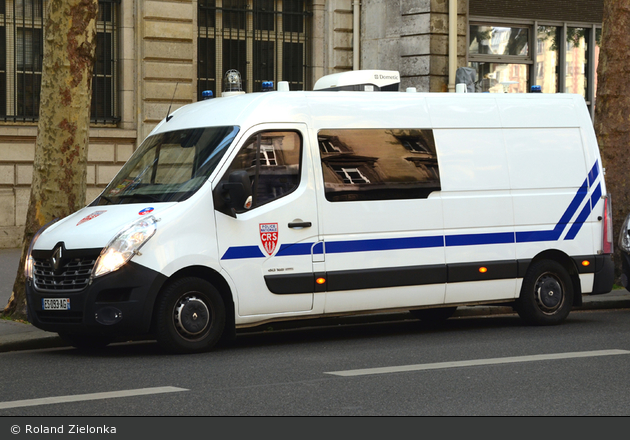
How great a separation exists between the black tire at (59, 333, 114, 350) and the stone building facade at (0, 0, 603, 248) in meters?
9.08

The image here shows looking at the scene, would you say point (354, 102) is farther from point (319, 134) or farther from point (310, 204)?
point (310, 204)

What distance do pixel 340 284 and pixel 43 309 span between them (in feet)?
7.89

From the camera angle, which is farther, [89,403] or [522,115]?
[522,115]

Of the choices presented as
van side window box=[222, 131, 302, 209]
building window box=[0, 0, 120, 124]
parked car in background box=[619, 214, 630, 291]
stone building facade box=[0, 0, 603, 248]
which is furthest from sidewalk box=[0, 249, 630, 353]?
building window box=[0, 0, 120, 124]

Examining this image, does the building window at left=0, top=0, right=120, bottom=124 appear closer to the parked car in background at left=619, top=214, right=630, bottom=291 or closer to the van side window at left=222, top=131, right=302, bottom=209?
the van side window at left=222, top=131, right=302, bottom=209

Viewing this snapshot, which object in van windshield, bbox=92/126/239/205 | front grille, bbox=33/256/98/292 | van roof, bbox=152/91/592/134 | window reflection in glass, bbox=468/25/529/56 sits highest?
window reflection in glass, bbox=468/25/529/56

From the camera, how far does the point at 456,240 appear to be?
30.8 feet

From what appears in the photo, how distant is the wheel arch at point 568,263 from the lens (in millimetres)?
10000

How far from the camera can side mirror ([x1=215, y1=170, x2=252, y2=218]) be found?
320 inches

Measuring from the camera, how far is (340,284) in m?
8.83

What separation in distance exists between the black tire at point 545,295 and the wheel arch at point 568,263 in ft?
0.18

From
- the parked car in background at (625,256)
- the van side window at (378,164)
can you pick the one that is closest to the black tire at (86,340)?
the van side window at (378,164)

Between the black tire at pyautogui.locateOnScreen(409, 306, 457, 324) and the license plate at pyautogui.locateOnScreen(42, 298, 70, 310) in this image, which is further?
the black tire at pyautogui.locateOnScreen(409, 306, 457, 324)

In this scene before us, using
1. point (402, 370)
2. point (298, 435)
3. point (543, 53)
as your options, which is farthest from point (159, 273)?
point (543, 53)
